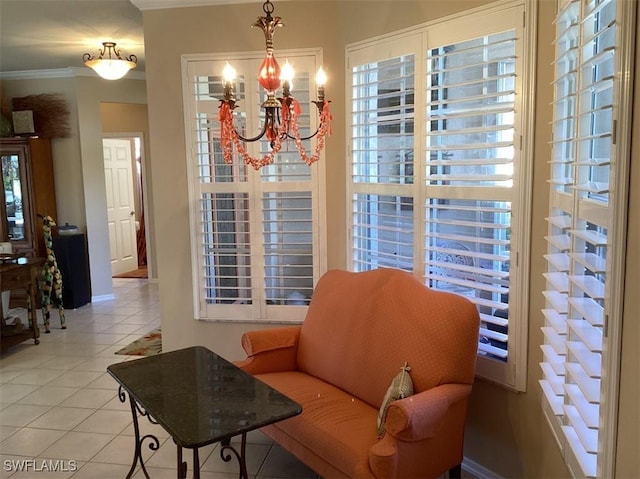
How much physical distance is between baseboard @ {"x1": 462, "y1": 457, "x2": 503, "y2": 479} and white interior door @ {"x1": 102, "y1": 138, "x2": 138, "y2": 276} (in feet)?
20.1

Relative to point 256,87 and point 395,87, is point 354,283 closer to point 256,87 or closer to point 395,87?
point 395,87

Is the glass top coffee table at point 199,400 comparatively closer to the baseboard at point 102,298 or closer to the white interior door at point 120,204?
the baseboard at point 102,298

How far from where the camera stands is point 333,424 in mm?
2365

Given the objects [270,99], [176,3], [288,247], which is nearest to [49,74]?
[176,3]

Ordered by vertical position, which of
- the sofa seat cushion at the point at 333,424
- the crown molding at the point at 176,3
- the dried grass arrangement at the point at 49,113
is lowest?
the sofa seat cushion at the point at 333,424

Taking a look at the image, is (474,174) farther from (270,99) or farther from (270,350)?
(270,350)

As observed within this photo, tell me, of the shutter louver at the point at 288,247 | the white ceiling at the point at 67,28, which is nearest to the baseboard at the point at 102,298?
the white ceiling at the point at 67,28

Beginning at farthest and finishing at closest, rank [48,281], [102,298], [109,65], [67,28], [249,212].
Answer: [102,298] → [48,281] → [109,65] → [67,28] → [249,212]

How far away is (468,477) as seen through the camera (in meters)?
2.72

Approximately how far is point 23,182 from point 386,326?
5088 mm

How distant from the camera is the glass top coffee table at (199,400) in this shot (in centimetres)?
192

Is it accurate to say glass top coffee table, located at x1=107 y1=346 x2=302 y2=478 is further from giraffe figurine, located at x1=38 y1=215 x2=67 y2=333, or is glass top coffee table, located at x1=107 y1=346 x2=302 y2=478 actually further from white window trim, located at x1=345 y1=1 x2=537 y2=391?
→ giraffe figurine, located at x1=38 y1=215 x2=67 y2=333

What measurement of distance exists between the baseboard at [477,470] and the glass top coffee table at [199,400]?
1.20m

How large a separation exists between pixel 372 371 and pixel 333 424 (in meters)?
0.38
